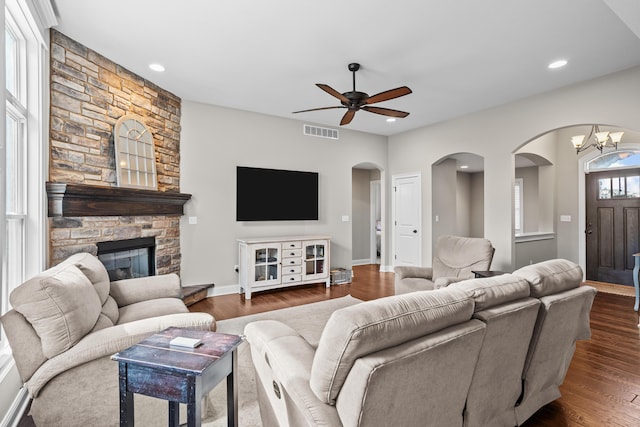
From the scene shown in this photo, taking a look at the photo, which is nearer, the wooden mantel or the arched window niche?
the wooden mantel

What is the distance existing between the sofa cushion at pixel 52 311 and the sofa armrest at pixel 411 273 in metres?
2.97

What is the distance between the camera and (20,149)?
2.46 m

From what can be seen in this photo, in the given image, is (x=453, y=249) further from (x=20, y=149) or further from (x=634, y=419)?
(x=20, y=149)

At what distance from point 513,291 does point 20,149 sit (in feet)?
11.4

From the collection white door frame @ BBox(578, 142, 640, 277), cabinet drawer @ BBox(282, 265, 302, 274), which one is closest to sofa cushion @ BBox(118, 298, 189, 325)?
cabinet drawer @ BBox(282, 265, 302, 274)

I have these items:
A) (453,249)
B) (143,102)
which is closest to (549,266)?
(453,249)

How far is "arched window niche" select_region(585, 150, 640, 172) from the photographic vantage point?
524 centimetres

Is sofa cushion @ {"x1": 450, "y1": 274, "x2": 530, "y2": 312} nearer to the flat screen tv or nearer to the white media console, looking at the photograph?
the white media console

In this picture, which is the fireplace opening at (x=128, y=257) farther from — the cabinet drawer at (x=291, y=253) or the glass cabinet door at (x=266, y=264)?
the cabinet drawer at (x=291, y=253)

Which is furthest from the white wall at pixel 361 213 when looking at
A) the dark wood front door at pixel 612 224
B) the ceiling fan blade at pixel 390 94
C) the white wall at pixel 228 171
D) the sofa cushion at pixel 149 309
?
the sofa cushion at pixel 149 309

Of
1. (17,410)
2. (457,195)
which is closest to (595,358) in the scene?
(17,410)

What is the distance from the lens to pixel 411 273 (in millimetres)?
3826

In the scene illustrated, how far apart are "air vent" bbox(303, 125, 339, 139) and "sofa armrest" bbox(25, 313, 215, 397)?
428 cm

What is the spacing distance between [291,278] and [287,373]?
3.75 meters
